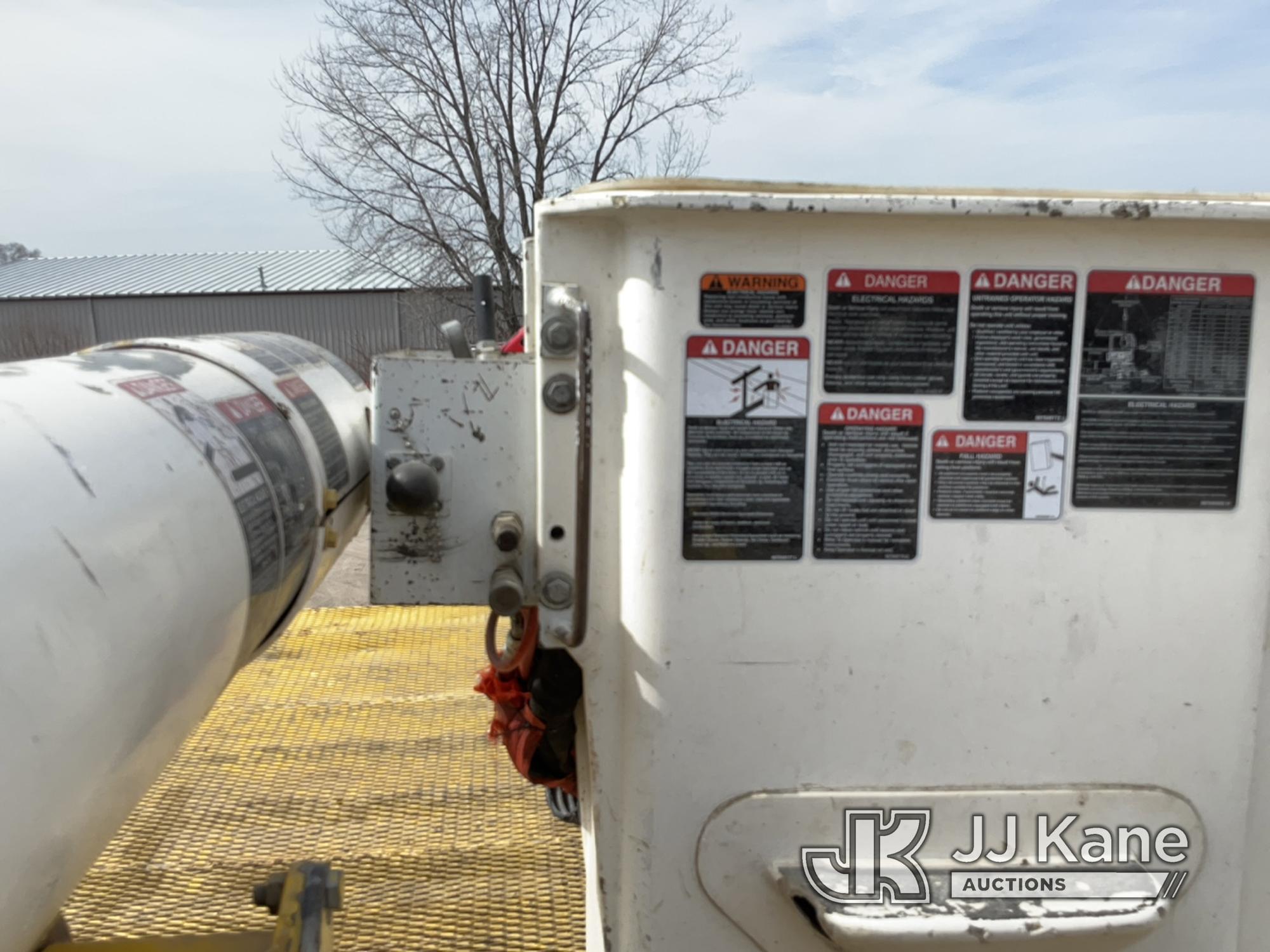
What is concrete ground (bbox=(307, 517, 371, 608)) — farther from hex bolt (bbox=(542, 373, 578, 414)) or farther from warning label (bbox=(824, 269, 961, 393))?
warning label (bbox=(824, 269, 961, 393))

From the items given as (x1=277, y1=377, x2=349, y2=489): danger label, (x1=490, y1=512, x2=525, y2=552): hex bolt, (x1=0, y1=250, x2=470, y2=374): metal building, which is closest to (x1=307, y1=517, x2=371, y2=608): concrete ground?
(x1=277, y1=377, x2=349, y2=489): danger label

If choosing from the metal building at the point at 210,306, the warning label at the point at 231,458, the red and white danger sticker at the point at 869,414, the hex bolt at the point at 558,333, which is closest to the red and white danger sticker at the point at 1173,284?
the red and white danger sticker at the point at 869,414

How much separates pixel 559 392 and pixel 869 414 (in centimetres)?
49

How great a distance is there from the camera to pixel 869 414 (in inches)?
57.8

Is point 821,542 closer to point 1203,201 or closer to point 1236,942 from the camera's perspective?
point 1203,201

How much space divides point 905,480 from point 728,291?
42cm

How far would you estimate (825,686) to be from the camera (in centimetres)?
152

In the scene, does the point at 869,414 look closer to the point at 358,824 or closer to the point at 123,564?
the point at 123,564

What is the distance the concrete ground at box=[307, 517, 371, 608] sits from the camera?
5.82 m

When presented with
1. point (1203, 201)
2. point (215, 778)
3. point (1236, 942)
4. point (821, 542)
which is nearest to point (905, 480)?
point (821, 542)

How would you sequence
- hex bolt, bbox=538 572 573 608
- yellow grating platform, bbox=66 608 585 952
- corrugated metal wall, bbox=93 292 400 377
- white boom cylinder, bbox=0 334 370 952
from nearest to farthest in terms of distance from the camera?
white boom cylinder, bbox=0 334 370 952, hex bolt, bbox=538 572 573 608, yellow grating platform, bbox=66 608 585 952, corrugated metal wall, bbox=93 292 400 377

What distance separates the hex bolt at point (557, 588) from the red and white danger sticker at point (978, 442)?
0.63m

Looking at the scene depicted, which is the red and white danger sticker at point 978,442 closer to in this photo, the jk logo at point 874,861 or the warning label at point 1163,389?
the warning label at point 1163,389

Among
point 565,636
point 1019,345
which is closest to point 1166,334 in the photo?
point 1019,345
